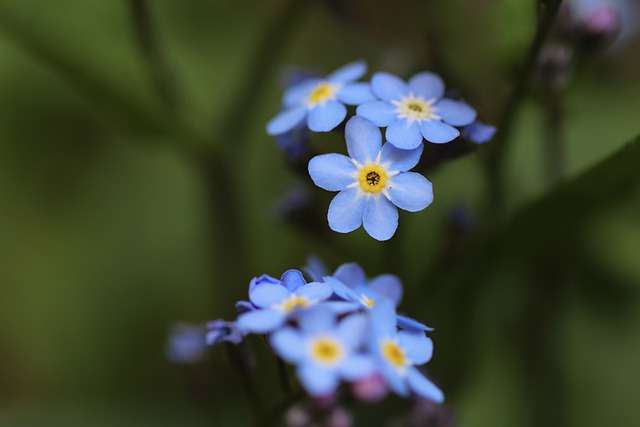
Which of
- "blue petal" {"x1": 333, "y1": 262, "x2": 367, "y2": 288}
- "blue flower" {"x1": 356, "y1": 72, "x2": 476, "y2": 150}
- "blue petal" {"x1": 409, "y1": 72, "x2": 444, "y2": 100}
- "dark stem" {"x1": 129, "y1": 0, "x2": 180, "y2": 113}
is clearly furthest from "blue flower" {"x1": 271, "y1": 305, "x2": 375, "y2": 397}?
"dark stem" {"x1": 129, "y1": 0, "x2": 180, "y2": 113}

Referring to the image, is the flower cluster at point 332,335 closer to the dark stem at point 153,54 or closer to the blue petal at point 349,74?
the blue petal at point 349,74

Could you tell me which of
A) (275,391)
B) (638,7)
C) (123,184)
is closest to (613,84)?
(638,7)

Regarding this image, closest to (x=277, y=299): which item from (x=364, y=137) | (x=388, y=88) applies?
(x=364, y=137)

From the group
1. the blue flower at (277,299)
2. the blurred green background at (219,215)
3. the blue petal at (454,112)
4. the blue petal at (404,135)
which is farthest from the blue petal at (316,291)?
the blurred green background at (219,215)

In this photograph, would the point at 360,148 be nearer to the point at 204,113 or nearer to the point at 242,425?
the point at 242,425

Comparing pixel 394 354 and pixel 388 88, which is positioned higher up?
pixel 388 88

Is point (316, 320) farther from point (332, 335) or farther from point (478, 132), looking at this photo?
point (478, 132)
